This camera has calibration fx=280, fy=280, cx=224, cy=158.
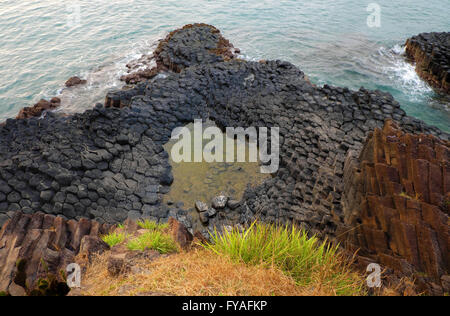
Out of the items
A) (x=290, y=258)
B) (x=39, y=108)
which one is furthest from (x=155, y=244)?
(x=39, y=108)

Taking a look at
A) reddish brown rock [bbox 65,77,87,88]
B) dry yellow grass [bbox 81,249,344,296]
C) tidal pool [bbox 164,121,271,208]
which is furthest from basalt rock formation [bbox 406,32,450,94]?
reddish brown rock [bbox 65,77,87,88]

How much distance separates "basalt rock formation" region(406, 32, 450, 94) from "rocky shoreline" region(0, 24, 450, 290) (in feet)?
27.1

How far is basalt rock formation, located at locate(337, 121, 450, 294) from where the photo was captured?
5055mm

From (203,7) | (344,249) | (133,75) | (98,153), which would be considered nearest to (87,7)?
(203,7)

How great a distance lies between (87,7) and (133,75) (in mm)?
18838

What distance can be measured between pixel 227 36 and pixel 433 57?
15864mm

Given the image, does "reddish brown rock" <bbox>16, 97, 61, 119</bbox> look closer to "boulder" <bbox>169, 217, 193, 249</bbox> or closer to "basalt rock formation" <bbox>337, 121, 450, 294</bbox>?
"boulder" <bbox>169, 217, 193, 249</bbox>

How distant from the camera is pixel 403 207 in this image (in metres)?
5.72

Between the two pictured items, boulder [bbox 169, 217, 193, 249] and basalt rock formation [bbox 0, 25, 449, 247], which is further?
basalt rock formation [bbox 0, 25, 449, 247]

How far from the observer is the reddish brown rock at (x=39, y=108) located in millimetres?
14789

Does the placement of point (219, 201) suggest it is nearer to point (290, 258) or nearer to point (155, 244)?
point (155, 244)

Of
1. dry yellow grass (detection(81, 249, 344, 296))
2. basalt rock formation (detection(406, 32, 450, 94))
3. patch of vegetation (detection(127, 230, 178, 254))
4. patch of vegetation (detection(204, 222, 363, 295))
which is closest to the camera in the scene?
dry yellow grass (detection(81, 249, 344, 296))

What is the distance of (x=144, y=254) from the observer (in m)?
5.27

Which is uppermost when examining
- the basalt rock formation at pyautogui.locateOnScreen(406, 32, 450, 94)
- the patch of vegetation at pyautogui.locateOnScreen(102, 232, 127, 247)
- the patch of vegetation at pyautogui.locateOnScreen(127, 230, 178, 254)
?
the basalt rock formation at pyautogui.locateOnScreen(406, 32, 450, 94)
